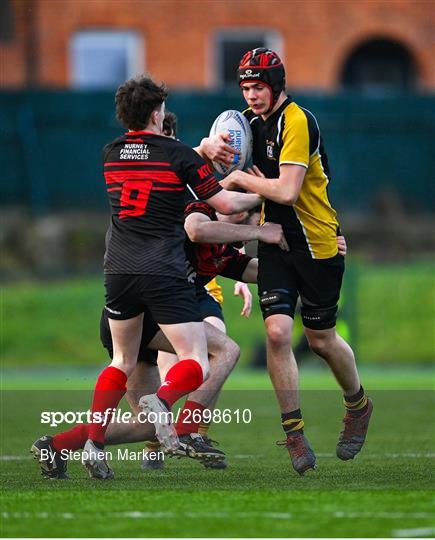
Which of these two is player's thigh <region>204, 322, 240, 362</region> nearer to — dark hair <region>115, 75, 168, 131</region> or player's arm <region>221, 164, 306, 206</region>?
player's arm <region>221, 164, 306, 206</region>

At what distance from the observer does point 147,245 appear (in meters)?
8.04

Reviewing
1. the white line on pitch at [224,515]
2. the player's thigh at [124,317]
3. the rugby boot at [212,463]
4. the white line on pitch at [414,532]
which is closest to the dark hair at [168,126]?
the player's thigh at [124,317]

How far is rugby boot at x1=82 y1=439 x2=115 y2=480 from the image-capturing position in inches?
314

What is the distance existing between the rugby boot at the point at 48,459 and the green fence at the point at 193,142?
50.3ft

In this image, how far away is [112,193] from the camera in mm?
8141

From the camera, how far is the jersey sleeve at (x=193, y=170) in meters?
8.00

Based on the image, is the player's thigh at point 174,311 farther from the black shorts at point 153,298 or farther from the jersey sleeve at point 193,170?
the jersey sleeve at point 193,170

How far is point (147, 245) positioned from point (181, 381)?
0.76 metres

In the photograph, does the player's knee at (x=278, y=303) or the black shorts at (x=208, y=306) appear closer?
the player's knee at (x=278, y=303)

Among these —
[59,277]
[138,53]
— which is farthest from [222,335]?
[138,53]

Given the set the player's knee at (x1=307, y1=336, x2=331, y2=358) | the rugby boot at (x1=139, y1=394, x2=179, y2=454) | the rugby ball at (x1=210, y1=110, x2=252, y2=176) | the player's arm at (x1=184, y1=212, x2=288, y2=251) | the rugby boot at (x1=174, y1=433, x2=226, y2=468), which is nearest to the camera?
the rugby boot at (x1=139, y1=394, x2=179, y2=454)

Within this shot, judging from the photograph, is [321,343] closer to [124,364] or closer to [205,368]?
[205,368]

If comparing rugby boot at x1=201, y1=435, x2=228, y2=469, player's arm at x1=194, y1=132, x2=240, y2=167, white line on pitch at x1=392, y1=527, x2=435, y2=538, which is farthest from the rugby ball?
white line on pitch at x1=392, y1=527, x2=435, y2=538

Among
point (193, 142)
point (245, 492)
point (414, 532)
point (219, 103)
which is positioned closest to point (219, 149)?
point (245, 492)
